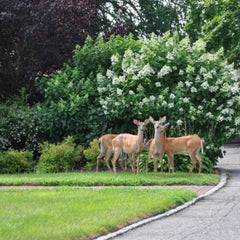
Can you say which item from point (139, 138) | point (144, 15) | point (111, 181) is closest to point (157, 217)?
point (111, 181)

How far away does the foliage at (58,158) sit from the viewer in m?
19.5

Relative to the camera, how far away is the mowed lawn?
27.9ft

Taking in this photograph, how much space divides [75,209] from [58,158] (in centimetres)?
944

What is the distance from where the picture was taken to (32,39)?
76.0 feet

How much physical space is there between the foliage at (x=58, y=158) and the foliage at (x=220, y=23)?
12.5 metres

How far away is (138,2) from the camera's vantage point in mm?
39812

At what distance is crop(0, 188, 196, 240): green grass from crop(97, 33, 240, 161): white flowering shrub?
6256 millimetres

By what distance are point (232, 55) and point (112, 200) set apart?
21.0m

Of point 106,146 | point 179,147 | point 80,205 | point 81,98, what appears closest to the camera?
point 80,205

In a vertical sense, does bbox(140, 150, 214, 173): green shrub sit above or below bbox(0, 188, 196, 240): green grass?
above

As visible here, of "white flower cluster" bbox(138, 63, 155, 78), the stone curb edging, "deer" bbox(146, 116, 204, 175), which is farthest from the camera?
"white flower cluster" bbox(138, 63, 155, 78)

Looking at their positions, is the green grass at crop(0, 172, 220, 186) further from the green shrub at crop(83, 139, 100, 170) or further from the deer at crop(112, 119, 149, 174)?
the green shrub at crop(83, 139, 100, 170)

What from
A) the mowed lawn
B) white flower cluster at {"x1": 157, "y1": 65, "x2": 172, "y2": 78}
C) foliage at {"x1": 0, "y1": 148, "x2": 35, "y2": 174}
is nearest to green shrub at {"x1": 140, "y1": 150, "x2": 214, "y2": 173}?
the mowed lawn

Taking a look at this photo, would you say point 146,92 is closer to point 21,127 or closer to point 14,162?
point 21,127
